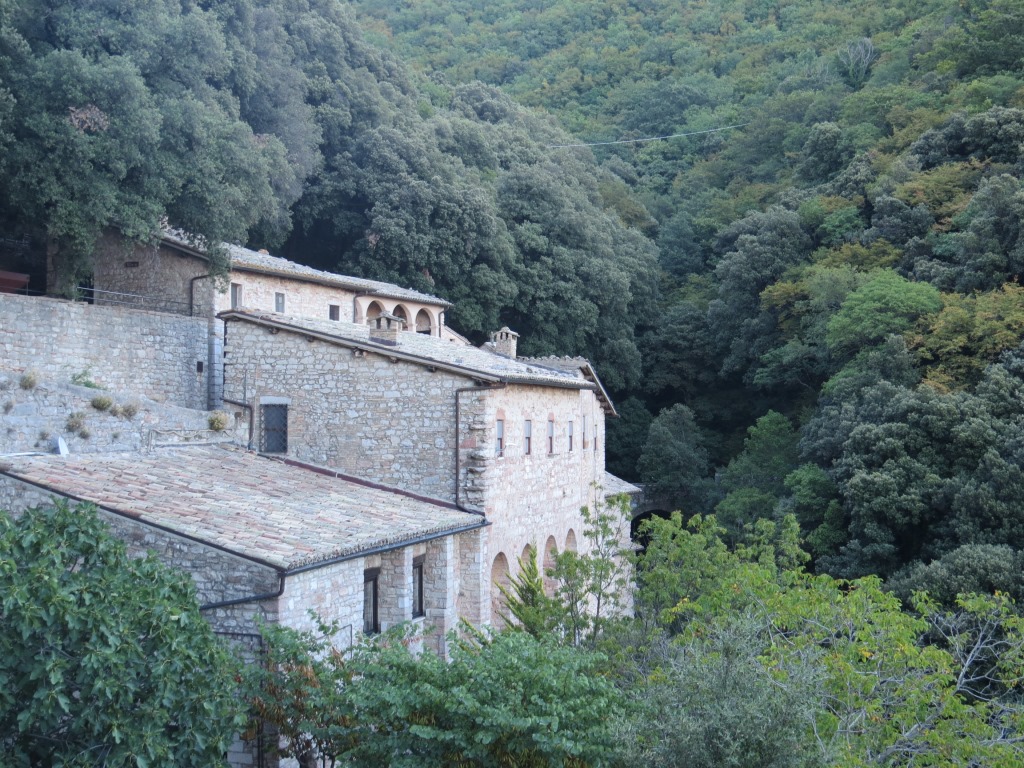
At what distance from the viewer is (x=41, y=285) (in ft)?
99.1

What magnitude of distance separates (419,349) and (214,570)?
9450 mm

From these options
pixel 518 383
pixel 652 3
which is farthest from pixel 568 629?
pixel 652 3

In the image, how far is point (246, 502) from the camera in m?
16.1

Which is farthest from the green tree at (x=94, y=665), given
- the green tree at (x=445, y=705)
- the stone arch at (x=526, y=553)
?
the stone arch at (x=526, y=553)

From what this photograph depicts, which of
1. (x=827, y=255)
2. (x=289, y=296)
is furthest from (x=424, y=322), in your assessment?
(x=827, y=255)

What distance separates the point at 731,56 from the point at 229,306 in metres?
57.5

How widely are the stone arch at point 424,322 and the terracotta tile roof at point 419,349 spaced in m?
11.8

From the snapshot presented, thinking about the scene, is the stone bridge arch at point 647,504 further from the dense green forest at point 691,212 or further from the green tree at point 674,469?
the dense green forest at point 691,212

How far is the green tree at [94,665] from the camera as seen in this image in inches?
404

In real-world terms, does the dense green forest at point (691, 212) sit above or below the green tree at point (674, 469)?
above

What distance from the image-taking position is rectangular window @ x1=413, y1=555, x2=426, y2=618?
733 inches

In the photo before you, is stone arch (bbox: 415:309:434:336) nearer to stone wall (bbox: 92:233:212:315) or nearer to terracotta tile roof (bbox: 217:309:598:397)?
stone wall (bbox: 92:233:212:315)

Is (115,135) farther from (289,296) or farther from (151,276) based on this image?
(289,296)

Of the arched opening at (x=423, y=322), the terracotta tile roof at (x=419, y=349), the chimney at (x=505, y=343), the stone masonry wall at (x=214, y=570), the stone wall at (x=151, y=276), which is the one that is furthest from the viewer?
the arched opening at (x=423, y=322)
